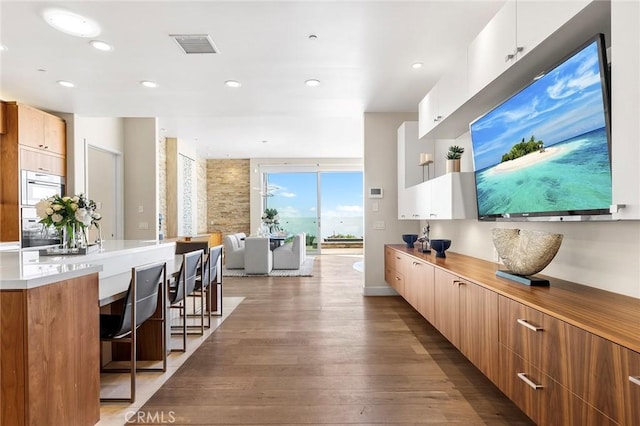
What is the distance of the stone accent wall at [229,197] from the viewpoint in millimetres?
10469

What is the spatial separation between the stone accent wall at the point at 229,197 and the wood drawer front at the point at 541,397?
30.5 ft

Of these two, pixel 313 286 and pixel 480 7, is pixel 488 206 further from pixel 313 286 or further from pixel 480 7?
pixel 313 286

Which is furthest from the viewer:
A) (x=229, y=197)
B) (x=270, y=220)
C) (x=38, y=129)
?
(x=229, y=197)

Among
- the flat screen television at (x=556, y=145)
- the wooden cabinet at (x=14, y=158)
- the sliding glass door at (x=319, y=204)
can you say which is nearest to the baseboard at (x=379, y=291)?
the flat screen television at (x=556, y=145)

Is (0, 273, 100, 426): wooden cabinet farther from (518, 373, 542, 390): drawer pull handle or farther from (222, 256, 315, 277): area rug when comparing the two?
(222, 256, 315, 277): area rug

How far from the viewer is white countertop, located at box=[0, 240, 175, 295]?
1521 millimetres

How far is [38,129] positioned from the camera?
14.8ft

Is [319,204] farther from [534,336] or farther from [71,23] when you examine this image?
[534,336]

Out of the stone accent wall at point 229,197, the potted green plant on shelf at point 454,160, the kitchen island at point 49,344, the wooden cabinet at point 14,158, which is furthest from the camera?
the stone accent wall at point 229,197

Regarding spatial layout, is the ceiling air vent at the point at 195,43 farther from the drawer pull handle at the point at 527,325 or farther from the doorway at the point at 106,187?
the doorway at the point at 106,187

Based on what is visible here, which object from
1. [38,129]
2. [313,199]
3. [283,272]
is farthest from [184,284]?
[313,199]

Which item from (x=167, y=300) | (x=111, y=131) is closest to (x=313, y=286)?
(x=167, y=300)

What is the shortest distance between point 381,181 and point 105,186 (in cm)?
511

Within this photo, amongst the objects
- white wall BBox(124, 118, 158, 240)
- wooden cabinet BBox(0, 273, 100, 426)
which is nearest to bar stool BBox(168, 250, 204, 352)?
wooden cabinet BBox(0, 273, 100, 426)
